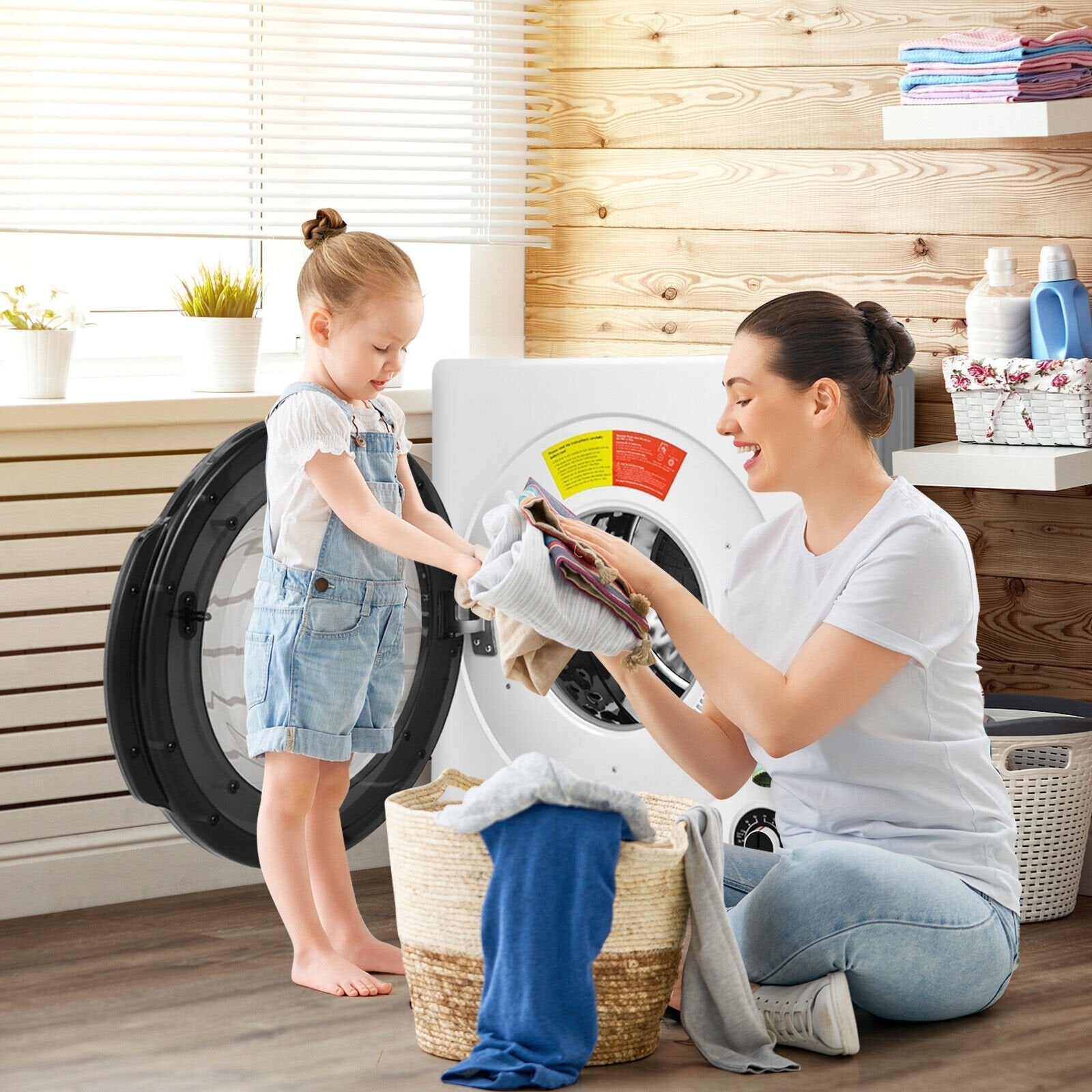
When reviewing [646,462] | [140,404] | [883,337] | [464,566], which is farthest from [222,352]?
[883,337]

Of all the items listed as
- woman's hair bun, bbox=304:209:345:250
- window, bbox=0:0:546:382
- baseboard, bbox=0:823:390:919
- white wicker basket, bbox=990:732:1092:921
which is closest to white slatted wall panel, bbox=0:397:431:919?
baseboard, bbox=0:823:390:919

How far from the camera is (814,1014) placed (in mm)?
1870

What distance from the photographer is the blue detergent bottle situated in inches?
96.0

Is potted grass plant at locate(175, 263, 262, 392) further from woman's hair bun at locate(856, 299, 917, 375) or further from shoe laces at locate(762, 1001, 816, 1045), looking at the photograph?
shoe laces at locate(762, 1001, 816, 1045)

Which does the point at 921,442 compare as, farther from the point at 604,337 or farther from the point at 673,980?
the point at 673,980

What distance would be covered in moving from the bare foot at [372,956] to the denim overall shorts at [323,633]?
0.91 ft

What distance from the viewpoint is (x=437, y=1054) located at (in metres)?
1.91

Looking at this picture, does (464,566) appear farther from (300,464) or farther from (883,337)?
(883,337)

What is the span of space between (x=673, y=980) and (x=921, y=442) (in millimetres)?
1146

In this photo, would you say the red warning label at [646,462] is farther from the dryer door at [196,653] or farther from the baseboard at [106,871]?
the baseboard at [106,871]

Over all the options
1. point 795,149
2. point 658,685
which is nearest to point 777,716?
point 658,685

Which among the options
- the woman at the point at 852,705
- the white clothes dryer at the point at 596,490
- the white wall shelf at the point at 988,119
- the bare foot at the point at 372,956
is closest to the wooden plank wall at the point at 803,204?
the white wall shelf at the point at 988,119

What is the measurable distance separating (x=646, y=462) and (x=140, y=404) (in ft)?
2.58

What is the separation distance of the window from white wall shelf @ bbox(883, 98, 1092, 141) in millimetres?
779
